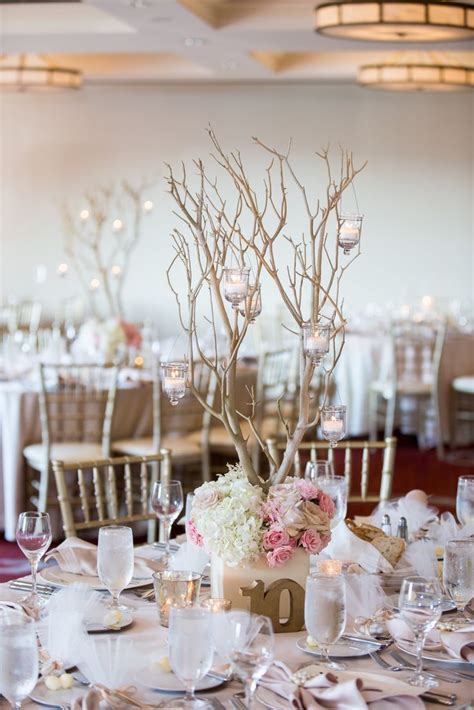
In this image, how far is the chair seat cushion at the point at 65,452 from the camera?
224 inches

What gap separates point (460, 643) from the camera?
215cm

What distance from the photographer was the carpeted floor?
6461 mm

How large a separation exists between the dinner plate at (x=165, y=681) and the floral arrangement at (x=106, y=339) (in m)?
4.63

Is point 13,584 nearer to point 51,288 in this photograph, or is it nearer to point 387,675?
point 387,675

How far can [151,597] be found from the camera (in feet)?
8.25

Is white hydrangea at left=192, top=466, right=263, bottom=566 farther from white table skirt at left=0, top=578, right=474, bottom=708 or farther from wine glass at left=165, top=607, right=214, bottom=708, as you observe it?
wine glass at left=165, top=607, right=214, bottom=708

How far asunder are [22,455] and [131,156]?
5705 millimetres

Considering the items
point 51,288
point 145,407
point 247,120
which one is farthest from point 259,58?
point 145,407

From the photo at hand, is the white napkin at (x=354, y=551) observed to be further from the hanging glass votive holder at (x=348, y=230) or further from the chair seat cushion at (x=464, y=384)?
the chair seat cushion at (x=464, y=384)

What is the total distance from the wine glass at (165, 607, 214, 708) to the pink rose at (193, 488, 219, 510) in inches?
20.7

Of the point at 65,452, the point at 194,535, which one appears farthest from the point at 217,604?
the point at 65,452

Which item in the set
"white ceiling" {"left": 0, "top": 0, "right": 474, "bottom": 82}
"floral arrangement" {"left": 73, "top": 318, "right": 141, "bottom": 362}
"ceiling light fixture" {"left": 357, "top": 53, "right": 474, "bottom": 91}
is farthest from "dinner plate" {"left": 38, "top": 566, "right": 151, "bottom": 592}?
"ceiling light fixture" {"left": 357, "top": 53, "right": 474, "bottom": 91}

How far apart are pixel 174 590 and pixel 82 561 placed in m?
0.50

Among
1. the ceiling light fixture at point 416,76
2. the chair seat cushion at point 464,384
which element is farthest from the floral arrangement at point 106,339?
the ceiling light fixture at point 416,76
